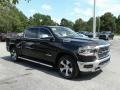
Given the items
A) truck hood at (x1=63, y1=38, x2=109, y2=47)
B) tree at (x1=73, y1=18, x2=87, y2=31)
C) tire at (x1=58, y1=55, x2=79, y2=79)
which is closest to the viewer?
truck hood at (x1=63, y1=38, x2=109, y2=47)

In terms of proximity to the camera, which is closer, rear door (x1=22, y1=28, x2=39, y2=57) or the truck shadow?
the truck shadow

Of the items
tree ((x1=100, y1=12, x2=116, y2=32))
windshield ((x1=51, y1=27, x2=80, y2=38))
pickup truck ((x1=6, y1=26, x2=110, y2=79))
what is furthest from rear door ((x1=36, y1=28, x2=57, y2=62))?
tree ((x1=100, y1=12, x2=116, y2=32))

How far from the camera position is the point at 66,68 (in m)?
7.94

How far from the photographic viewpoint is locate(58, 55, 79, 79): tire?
7648 mm

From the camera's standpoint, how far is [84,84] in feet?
23.6

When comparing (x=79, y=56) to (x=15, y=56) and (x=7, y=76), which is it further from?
(x=15, y=56)

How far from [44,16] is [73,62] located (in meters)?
110

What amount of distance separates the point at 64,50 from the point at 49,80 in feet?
3.60

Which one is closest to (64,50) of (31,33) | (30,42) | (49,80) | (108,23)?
(49,80)

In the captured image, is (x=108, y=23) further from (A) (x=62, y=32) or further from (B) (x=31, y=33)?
(A) (x=62, y=32)

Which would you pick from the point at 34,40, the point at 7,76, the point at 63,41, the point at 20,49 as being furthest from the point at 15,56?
the point at 63,41

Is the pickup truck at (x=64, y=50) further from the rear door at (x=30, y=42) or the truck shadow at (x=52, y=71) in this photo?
the truck shadow at (x=52, y=71)

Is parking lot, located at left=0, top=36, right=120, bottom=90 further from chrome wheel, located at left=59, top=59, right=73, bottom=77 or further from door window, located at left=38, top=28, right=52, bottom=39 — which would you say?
door window, located at left=38, top=28, right=52, bottom=39

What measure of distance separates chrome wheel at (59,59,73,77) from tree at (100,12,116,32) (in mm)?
84647
